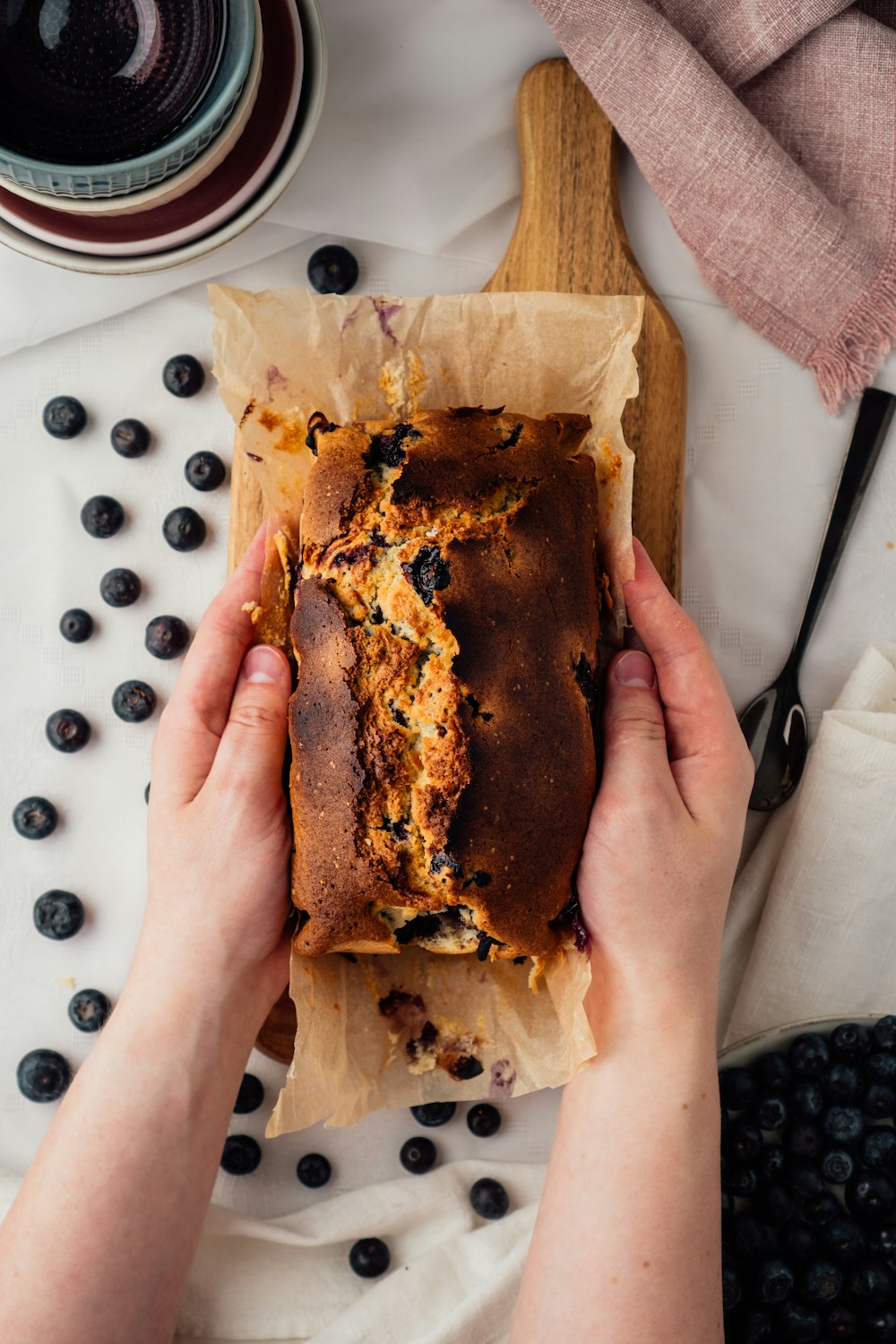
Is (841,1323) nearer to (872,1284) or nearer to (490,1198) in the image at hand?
(872,1284)

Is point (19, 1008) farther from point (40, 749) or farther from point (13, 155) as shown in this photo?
point (13, 155)

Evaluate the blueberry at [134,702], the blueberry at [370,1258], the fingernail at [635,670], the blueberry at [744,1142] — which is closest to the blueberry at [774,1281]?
the blueberry at [744,1142]

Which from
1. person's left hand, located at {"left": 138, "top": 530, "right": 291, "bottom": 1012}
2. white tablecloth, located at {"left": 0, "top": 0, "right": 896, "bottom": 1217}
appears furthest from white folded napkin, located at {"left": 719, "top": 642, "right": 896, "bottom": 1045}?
person's left hand, located at {"left": 138, "top": 530, "right": 291, "bottom": 1012}

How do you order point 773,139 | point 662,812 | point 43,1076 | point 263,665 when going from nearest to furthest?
point 662,812 → point 263,665 → point 773,139 → point 43,1076

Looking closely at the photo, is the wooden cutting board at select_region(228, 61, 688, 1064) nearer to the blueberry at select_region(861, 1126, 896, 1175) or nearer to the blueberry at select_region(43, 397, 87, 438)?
the blueberry at select_region(43, 397, 87, 438)

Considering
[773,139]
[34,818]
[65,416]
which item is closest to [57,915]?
[34,818]

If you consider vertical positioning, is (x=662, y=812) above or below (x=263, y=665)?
below

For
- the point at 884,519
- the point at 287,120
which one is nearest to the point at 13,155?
the point at 287,120
